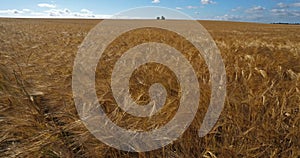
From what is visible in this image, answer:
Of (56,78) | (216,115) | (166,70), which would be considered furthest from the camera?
(166,70)

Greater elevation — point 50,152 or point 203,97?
point 203,97

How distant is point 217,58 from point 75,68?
5.11ft

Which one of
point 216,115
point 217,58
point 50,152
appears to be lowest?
point 50,152

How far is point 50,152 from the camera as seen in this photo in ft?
4.11

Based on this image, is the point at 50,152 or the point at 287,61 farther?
the point at 287,61

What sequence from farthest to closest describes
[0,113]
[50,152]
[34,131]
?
[0,113] < [34,131] < [50,152]

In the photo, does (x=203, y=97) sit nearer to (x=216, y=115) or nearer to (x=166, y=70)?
(x=216, y=115)

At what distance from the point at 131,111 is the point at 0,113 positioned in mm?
835

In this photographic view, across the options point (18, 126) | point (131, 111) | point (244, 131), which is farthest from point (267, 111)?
point (18, 126)

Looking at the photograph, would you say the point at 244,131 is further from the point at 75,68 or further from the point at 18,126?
the point at 75,68

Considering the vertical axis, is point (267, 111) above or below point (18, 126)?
above

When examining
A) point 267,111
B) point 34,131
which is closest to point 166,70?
point 267,111

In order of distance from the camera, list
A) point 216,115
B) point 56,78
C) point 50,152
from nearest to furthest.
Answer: point 50,152, point 216,115, point 56,78

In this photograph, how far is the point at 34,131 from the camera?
137 centimetres
